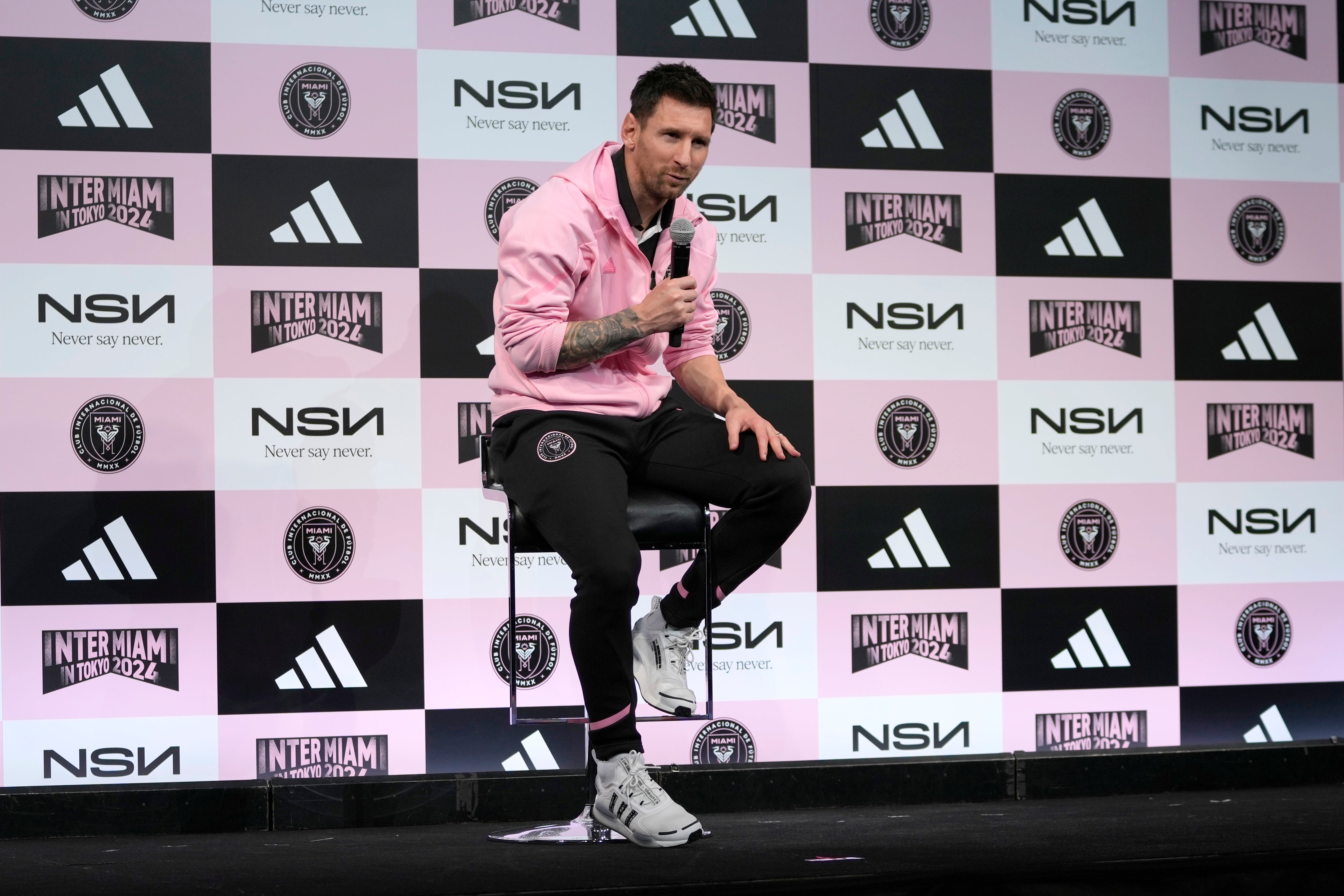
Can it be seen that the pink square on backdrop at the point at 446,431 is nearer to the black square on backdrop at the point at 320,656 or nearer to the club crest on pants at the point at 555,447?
the black square on backdrop at the point at 320,656

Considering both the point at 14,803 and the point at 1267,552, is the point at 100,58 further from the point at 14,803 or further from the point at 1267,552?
the point at 1267,552

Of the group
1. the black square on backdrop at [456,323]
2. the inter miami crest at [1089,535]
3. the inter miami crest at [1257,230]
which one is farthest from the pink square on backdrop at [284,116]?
the inter miami crest at [1257,230]

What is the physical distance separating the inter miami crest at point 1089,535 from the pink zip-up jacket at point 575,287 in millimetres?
1314

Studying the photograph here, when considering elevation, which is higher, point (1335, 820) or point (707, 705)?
point (707, 705)

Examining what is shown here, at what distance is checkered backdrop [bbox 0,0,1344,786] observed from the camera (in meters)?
2.80

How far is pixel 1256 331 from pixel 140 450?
9.44 feet

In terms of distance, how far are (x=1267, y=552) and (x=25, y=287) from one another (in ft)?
10.5

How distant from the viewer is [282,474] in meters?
2.84

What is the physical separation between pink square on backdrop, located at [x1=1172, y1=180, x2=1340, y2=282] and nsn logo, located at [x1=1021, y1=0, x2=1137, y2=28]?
0.47 metres

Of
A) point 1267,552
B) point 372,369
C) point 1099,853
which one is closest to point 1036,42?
point 1267,552

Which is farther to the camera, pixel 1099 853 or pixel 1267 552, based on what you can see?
pixel 1267 552

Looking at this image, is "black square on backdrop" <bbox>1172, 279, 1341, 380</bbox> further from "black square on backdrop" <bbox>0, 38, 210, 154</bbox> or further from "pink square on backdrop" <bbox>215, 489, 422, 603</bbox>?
"black square on backdrop" <bbox>0, 38, 210, 154</bbox>

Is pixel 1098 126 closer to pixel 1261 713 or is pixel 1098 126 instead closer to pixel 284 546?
pixel 1261 713

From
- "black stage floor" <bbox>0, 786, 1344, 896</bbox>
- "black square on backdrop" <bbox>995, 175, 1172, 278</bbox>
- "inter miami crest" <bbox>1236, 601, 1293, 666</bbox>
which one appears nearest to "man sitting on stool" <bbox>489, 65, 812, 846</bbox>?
"black stage floor" <bbox>0, 786, 1344, 896</bbox>
